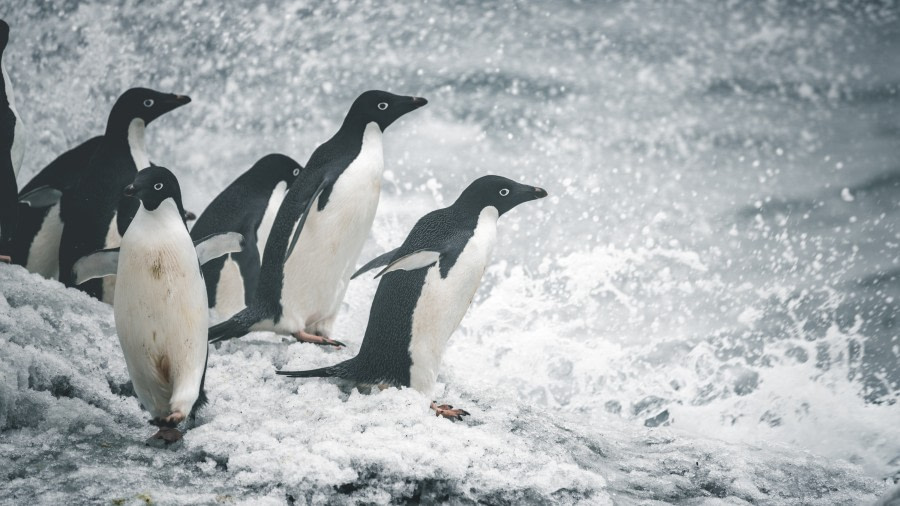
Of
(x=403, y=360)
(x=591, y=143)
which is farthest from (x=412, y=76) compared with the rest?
(x=403, y=360)

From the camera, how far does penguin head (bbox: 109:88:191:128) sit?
11.9 ft

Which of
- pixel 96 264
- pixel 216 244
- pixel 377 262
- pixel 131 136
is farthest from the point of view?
pixel 131 136

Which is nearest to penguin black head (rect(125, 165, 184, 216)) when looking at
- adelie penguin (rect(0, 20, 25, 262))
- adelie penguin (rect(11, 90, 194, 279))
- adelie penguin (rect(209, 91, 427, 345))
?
adelie penguin (rect(209, 91, 427, 345))

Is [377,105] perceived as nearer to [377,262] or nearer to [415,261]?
[377,262]

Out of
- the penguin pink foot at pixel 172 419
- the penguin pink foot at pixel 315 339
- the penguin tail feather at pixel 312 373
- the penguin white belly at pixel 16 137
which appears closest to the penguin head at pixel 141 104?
the penguin white belly at pixel 16 137

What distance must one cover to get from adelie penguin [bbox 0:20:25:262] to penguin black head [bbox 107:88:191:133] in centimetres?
50

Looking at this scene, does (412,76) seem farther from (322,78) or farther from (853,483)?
(853,483)

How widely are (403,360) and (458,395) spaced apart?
1.17 feet

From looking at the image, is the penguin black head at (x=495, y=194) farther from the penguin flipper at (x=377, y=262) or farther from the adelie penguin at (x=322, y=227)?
the adelie penguin at (x=322, y=227)

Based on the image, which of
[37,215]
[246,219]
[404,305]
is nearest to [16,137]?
[37,215]

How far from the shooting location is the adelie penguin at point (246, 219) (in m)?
3.92

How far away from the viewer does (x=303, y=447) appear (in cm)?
231

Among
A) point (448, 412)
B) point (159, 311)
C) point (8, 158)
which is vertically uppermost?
point (8, 158)

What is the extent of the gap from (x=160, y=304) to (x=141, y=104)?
1.59 meters
